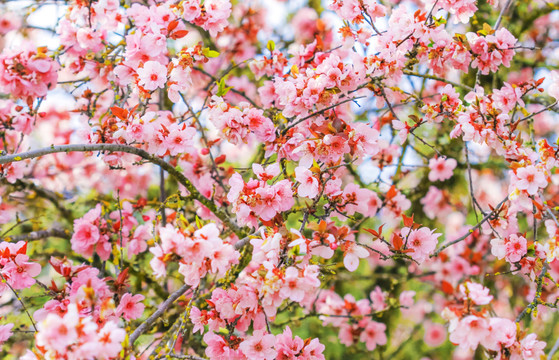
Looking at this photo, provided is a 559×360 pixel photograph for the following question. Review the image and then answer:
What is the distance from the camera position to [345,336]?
9.09ft

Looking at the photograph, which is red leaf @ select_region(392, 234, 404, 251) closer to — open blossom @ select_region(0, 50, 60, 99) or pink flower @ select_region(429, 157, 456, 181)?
pink flower @ select_region(429, 157, 456, 181)

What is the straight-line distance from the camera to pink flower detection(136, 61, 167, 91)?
174cm

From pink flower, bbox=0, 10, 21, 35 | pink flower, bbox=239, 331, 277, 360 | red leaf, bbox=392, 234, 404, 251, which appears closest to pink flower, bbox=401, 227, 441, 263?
red leaf, bbox=392, 234, 404, 251

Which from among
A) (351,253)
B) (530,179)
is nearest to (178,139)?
(351,253)

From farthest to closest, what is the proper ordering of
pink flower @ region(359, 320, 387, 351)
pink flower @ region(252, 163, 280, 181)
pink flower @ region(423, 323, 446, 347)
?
pink flower @ region(423, 323, 446, 347), pink flower @ region(359, 320, 387, 351), pink flower @ region(252, 163, 280, 181)

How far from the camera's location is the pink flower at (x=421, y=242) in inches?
63.5

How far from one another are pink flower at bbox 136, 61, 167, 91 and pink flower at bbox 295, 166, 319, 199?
2.24 ft

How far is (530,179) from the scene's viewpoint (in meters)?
1.65

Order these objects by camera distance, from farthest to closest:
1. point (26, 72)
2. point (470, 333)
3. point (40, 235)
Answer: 1. point (40, 235)
2. point (26, 72)
3. point (470, 333)

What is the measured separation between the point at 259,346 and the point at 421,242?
0.69 meters

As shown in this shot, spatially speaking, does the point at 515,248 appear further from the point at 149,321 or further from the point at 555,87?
the point at 149,321

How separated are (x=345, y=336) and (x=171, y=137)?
1734 mm

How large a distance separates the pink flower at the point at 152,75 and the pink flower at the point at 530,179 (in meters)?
1.40

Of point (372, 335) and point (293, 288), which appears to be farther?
point (372, 335)
